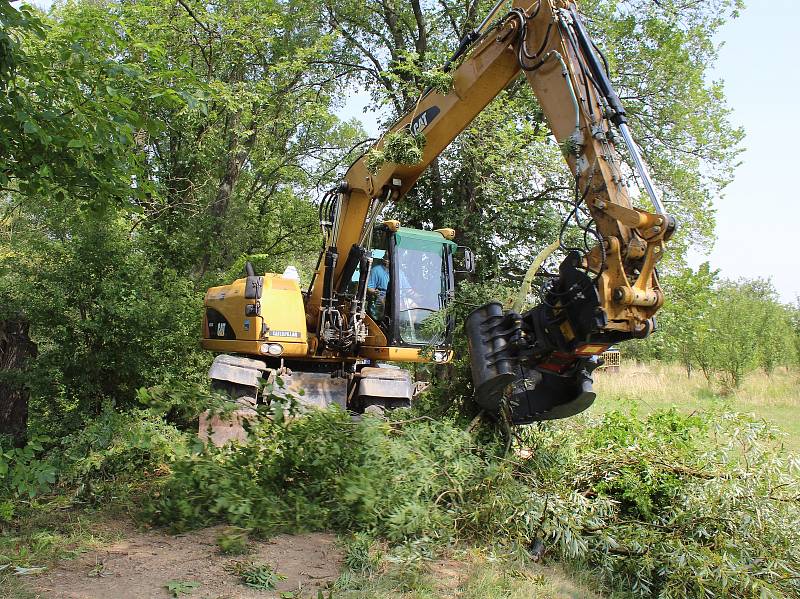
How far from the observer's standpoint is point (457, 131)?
23.0 ft

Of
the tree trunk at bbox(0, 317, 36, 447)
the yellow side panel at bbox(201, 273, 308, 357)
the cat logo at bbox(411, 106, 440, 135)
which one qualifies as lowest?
the tree trunk at bbox(0, 317, 36, 447)

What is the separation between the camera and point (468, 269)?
762 cm

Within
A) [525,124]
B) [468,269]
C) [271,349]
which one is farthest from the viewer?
[525,124]

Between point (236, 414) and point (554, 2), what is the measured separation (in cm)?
419

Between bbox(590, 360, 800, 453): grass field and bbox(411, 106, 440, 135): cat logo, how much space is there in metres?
7.77

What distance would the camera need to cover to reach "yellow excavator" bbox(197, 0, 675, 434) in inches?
192

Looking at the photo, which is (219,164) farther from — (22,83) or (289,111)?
(22,83)

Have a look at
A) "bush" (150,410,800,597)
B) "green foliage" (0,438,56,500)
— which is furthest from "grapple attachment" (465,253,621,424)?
"green foliage" (0,438,56,500)

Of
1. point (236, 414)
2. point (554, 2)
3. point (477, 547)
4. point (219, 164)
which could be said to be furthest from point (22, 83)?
point (219, 164)

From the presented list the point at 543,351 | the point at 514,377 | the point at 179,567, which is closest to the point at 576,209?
the point at 543,351

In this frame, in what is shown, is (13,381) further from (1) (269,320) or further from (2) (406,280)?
(2) (406,280)

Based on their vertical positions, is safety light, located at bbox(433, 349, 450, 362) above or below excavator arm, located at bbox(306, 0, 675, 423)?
below

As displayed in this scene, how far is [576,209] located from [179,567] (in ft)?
11.8

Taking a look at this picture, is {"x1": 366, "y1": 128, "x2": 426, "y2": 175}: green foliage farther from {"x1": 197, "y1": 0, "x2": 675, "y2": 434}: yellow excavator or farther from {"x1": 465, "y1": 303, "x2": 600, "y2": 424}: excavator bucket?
{"x1": 465, "y1": 303, "x2": 600, "y2": 424}: excavator bucket
